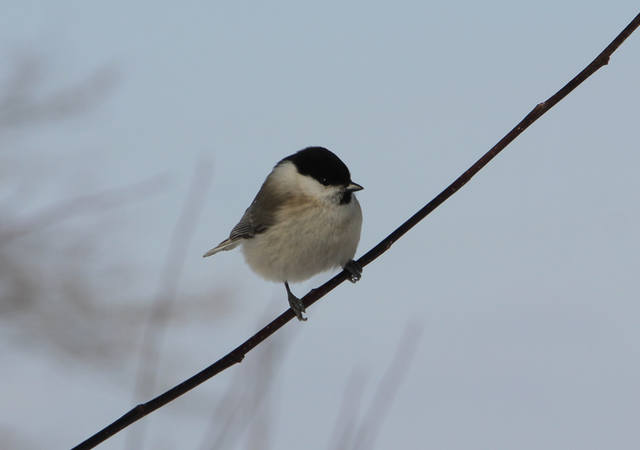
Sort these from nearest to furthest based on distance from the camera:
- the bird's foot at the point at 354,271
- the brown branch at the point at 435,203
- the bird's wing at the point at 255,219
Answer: the brown branch at the point at 435,203 → the bird's foot at the point at 354,271 → the bird's wing at the point at 255,219

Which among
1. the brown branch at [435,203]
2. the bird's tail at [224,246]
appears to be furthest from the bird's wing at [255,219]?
the brown branch at [435,203]

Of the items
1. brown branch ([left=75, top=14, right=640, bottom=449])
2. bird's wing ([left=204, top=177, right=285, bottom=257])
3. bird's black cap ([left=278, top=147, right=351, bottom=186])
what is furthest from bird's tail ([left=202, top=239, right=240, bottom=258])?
brown branch ([left=75, top=14, right=640, bottom=449])

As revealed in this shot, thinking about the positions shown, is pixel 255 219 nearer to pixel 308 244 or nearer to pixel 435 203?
pixel 308 244

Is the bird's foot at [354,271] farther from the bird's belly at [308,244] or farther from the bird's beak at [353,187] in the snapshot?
the bird's beak at [353,187]

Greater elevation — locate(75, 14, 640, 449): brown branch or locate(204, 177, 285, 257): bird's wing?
locate(75, 14, 640, 449): brown branch

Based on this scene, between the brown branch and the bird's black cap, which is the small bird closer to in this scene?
the bird's black cap

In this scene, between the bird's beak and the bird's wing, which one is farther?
the bird's wing

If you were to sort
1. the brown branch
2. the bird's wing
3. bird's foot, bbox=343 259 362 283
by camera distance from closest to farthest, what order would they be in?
the brown branch
bird's foot, bbox=343 259 362 283
the bird's wing

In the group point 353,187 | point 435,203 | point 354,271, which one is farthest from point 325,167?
point 435,203

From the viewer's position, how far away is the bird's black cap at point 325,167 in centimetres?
266

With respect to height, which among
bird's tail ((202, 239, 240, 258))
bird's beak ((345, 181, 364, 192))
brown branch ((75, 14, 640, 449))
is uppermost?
brown branch ((75, 14, 640, 449))

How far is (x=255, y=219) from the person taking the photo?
2.87 meters

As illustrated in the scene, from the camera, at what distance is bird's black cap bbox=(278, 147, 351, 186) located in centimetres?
266

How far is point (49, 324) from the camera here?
5168mm
